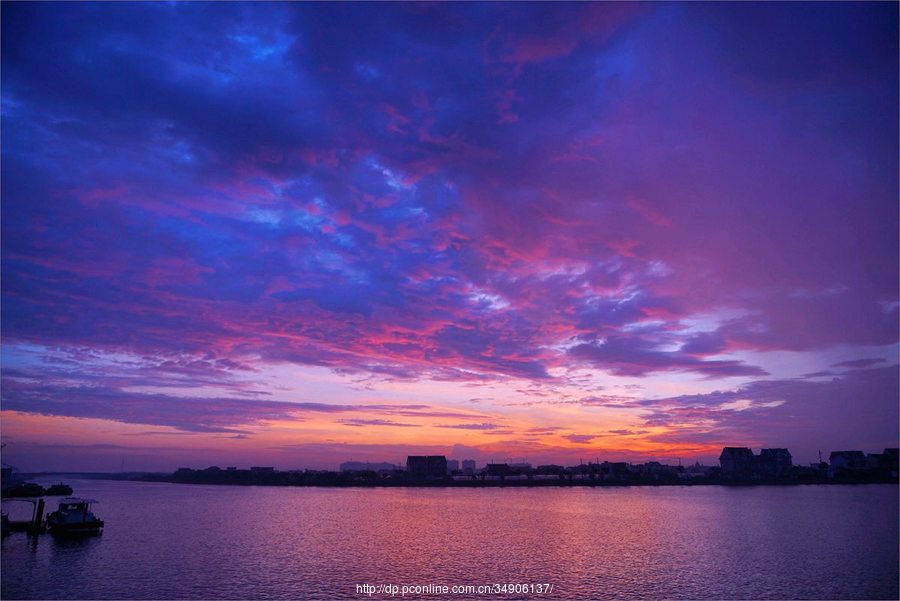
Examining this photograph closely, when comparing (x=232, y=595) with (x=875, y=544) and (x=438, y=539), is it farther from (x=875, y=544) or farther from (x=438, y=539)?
(x=875, y=544)

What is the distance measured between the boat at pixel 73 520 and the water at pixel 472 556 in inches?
74.0

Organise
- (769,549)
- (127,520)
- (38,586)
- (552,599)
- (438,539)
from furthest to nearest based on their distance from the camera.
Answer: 1. (127,520)
2. (438,539)
3. (769,549)
4. (38,586)
5. (552,599)

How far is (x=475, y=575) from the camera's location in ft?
143

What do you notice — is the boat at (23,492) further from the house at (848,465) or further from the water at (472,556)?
the house at (848,465)

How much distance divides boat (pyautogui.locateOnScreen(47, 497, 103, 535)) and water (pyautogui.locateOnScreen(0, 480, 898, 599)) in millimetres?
1879

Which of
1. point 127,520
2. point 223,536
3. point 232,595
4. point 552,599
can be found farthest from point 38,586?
point 127,520

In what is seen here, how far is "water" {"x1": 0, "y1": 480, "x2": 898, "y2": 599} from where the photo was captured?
40469mm

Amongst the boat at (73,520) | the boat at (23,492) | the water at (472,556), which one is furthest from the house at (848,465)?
the boat at (23,492)

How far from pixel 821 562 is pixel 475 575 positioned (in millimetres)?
31432

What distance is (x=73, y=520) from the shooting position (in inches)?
2480

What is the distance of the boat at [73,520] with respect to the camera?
62.6 meters

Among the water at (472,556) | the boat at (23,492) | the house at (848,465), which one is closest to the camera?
the water at (472,556)

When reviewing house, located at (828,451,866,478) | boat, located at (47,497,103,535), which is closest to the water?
boat, located at (47,497,103,535)

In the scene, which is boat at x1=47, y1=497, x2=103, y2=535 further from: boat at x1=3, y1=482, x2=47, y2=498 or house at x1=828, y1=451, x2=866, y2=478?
house at x1=828, y1=451, x2=866, y2=478
